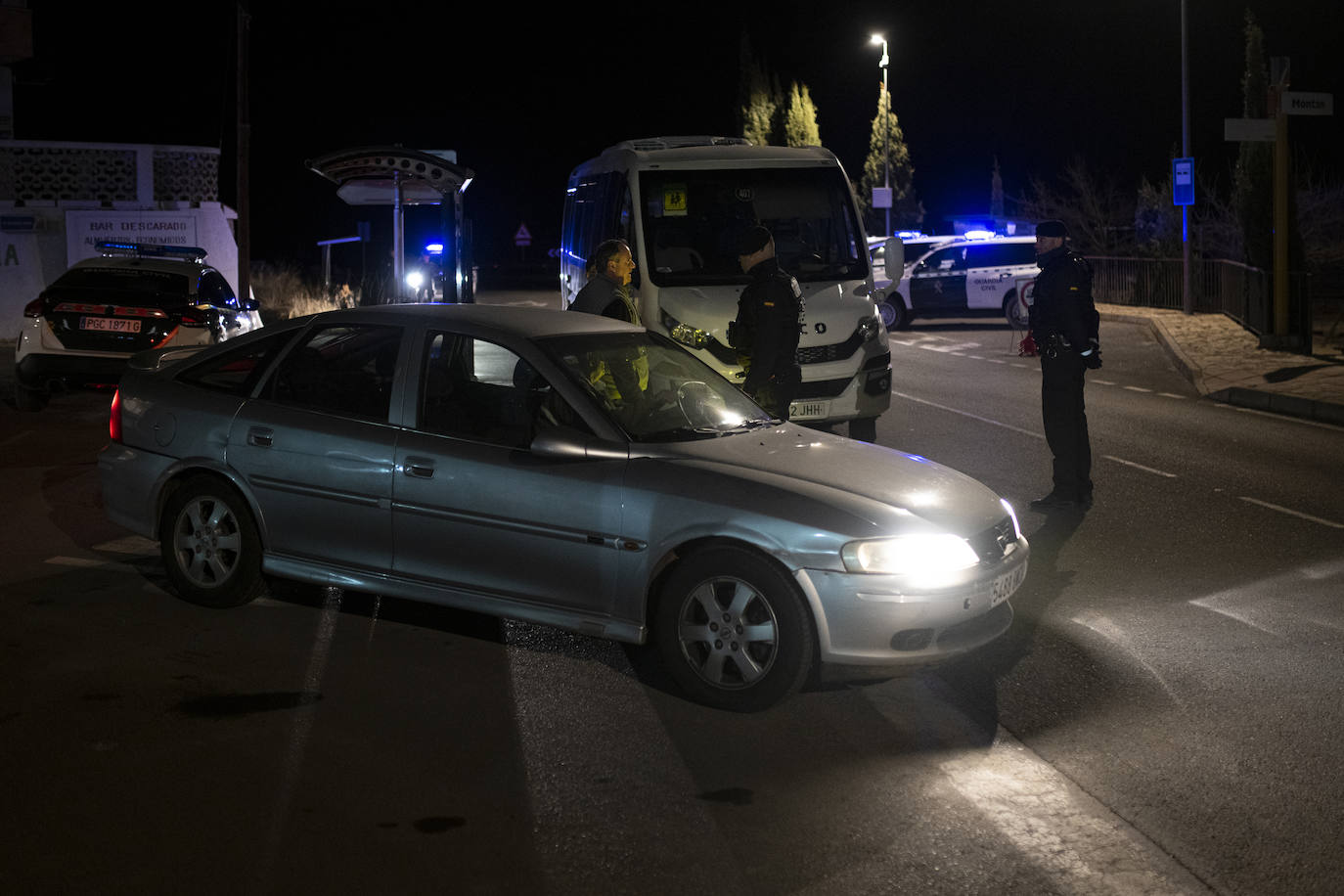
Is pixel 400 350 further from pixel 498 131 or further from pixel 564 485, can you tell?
pixel 498 131

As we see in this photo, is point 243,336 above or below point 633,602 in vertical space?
above

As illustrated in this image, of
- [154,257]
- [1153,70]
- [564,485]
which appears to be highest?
[1153,70]

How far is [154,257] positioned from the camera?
1587 cm

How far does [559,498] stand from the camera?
19.8ft

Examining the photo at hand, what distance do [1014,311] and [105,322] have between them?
59.8 feet

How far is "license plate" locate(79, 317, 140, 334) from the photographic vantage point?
48.0ft

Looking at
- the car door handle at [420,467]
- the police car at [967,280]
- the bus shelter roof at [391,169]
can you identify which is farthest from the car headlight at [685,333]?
the police car at [967,280]

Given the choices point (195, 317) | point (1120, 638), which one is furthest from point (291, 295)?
point (1120, 638)

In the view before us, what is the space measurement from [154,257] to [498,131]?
256 feet

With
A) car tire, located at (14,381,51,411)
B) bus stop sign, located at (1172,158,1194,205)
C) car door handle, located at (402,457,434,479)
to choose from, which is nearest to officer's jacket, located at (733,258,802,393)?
car door handle, located at (402,457,434,479)

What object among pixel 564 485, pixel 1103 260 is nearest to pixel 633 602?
pixel 564 485

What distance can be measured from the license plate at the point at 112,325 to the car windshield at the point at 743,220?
5.43m

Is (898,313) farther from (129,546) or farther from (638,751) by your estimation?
(638,751)

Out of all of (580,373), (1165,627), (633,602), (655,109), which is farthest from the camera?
(655,109)
